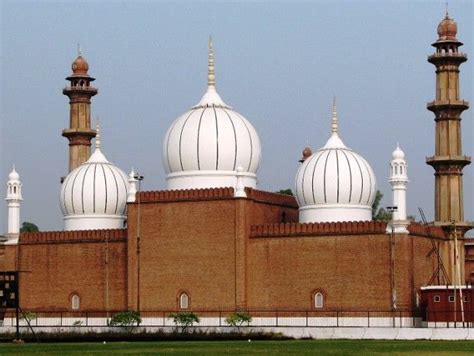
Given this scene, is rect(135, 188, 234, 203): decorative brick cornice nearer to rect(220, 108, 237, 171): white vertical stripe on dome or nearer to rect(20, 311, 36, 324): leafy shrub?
rect(220, 108, 237, 171): white vertical stripe on dome

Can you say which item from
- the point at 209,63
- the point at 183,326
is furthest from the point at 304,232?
the point at 209,63

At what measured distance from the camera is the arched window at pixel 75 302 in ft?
169

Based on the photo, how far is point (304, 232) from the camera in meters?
47.1

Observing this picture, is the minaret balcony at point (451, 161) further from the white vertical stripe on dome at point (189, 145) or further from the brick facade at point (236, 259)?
the white vertical stripe on dome at point (189, 145)

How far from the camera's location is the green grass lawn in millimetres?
A: 31453

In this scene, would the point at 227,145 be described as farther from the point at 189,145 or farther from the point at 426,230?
the point at 426,230

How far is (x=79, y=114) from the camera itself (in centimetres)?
6075

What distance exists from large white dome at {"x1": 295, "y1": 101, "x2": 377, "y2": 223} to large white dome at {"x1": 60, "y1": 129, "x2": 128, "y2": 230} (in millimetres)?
8574

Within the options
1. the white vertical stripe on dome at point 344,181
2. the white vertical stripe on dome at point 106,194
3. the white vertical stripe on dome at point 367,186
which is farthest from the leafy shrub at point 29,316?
the white vertical stripe on dome at point 367,186

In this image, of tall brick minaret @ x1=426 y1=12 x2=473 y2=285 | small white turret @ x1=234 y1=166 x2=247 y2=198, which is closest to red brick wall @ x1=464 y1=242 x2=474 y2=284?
tall brick minaret @ x1=426 y1=12 x2=473 y2=285

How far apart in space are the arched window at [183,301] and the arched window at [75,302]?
5.16 metres

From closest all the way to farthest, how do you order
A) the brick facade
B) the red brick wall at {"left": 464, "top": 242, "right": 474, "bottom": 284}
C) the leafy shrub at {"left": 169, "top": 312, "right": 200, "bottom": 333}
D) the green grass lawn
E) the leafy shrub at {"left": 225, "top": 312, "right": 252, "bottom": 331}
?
the green grass lawn → the leafy shrub at {"left": 225, "top": 312, "right": 252, "bottom": 331} → the brick facade → the leafy shrub at {"left": 169, "top": 312, "right": 200, "bottom": 333} → the red brick wall at {"left": 464, "top": 242, "right": 474, "bottom": 284}

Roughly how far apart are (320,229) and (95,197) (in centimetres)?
1107

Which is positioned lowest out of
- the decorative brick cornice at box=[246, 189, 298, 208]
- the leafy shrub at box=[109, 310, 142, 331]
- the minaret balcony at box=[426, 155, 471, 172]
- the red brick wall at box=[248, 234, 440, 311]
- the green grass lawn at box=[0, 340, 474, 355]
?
the green grass lawn at box=[0, 340, 474, 355]
